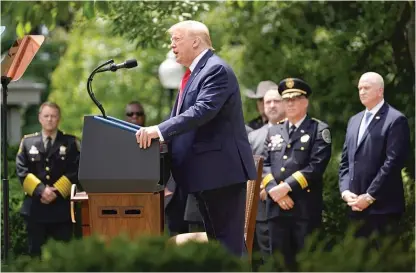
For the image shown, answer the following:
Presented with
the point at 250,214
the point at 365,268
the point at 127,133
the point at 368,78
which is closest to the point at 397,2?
the point at 368,78

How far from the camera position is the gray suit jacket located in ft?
31.4

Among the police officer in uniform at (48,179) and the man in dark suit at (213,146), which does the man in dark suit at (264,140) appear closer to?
the police officer in uniform at (48,179)

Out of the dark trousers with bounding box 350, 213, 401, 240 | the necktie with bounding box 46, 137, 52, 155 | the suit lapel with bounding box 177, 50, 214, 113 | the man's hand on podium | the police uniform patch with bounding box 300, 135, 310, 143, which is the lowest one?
the dark trousers with bounding box 350, 213, 401, 240

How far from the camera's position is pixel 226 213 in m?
6.65

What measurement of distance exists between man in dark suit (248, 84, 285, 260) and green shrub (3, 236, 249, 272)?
5.17 meters

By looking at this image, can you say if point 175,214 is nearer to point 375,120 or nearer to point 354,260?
point 375,120

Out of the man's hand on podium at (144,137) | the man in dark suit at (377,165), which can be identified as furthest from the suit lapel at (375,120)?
the man's hand on podium at (144,137)

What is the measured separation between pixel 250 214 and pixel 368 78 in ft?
5.91

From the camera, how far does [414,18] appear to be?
36.3ft

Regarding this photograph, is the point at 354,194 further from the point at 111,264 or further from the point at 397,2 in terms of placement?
the point at 111,264

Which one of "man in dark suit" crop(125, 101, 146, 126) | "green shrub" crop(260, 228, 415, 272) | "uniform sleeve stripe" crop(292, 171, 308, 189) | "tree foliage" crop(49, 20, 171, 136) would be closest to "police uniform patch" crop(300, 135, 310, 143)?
"uniform sleeve stripe" crop(292, 171, 308, 189)

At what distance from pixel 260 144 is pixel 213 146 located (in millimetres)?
3174

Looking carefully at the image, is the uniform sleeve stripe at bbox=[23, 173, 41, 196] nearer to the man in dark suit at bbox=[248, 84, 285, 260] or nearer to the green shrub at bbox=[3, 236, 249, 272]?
the man in dark suit at bbox=[248, 84, 285, 260]

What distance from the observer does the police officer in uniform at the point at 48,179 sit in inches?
408
